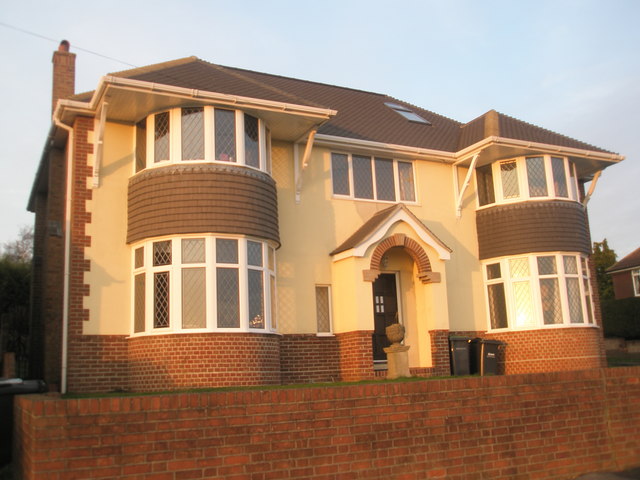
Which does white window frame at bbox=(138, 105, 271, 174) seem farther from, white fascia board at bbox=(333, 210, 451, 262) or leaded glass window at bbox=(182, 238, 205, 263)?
white fascia board at bbox=(333, 210, 451, 262)

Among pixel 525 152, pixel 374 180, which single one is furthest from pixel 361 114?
pixel 525 152

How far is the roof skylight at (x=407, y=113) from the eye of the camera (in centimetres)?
1991

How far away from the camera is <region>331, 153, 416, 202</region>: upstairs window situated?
53.7 feet

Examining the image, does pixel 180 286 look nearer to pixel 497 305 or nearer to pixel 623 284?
pixel 497 305

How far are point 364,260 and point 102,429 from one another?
9755mm

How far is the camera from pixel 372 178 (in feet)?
55.3

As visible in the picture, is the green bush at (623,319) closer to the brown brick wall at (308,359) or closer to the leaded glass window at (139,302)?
the brown brick wall at (308,359)

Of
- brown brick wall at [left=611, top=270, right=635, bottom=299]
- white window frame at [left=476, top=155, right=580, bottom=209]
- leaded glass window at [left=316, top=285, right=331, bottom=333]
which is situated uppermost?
white window frame at [left=476, top=155, right=580, bottom=209]

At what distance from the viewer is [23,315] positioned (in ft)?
78.8

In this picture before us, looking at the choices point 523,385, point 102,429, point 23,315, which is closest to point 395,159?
point 523,385

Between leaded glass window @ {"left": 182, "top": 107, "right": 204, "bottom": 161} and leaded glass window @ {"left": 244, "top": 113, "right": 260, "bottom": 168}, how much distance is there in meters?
0.95

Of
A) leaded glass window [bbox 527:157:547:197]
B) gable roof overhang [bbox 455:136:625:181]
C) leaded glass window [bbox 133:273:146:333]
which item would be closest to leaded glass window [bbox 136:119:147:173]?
leaded glass window [bbox 133:273:146:333]

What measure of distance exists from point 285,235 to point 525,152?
704 cm

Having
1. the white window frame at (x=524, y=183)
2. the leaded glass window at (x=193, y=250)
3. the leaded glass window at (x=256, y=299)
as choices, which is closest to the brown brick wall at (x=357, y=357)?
the leaded glass window at (x=256, y=299)
